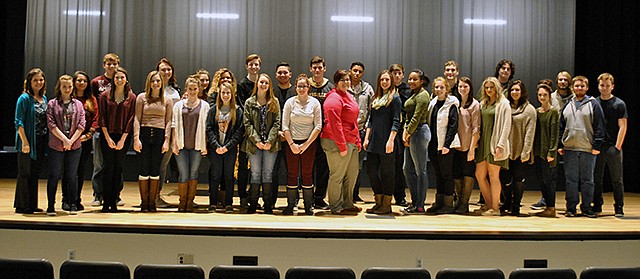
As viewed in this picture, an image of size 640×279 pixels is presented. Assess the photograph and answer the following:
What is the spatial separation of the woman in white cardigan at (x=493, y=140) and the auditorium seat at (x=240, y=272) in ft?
12.1

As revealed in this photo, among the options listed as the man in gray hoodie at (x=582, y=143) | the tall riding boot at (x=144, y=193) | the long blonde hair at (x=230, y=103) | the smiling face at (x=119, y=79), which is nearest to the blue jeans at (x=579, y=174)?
the man in gray hoodie at (x=582, y=143)

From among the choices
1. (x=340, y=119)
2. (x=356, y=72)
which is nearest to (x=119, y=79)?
(x=340, y=119)

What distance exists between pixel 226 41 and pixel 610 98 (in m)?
6.33

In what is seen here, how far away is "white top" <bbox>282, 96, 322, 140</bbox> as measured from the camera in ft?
19.8

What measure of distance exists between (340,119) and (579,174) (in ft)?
8.09

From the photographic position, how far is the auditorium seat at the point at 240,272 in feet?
10.0

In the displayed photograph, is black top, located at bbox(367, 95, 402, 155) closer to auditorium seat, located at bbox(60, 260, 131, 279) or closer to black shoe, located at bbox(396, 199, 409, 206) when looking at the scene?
black shoe, located at bbox(396, 199, 409, 206)

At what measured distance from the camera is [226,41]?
1077 cm

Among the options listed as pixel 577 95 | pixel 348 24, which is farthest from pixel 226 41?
pixel 577 95

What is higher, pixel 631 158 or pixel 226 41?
pixel 226 41

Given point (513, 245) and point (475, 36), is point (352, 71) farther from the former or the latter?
point (475, 36)

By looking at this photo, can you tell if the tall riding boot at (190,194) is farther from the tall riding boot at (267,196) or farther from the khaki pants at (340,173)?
the khaki pants at (340,173)

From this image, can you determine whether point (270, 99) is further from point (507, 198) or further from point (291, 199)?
point (507, 198)

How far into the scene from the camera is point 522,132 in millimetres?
6281
